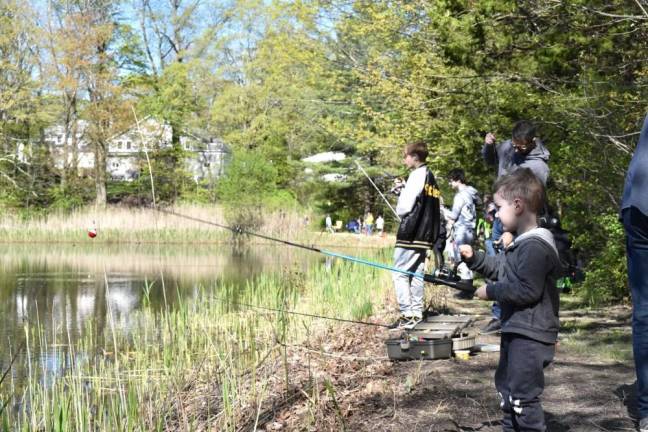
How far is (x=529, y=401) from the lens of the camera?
13.1ft

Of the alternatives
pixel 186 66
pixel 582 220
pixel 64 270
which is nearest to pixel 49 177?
pixel 186 66

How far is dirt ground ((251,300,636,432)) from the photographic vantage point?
4848 mm

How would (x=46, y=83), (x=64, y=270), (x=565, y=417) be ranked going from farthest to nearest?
(x=46, y=83), (x=64, y=270), (x=565, y=417)

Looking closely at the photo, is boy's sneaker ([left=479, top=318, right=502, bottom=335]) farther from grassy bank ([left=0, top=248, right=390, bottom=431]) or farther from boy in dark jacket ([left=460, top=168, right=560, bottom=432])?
boy in dark jacket ([left=460, top=168, right=560, bottom=432])

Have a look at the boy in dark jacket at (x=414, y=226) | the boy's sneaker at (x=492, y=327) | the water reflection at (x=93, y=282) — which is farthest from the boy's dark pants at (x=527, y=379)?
the water reflection at (x=93, y=282)

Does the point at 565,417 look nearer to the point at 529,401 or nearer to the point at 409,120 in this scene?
the point at 529,401

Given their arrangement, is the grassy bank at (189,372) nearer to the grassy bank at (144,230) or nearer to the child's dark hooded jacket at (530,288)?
the child's dark hooded jacket at (530,288)

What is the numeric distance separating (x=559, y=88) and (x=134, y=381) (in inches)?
231

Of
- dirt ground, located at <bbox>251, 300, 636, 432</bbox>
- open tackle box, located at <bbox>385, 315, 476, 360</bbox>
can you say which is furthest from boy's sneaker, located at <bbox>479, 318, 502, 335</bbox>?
open tackle box, located at <bbox>385, 315, 476, 360</bbox>

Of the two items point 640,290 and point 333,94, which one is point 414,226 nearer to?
point 640,290

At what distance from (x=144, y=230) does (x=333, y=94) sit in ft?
31.1

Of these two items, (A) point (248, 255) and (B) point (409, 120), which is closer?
(B) point (409, 120)

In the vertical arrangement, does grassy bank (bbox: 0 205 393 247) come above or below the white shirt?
below

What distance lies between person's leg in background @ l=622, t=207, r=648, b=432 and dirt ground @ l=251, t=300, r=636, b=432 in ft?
1.15
